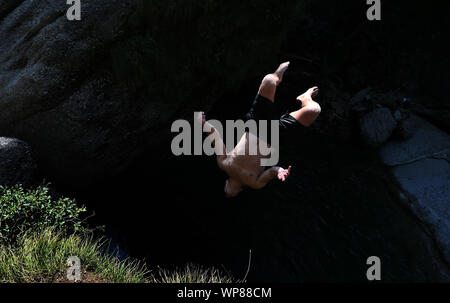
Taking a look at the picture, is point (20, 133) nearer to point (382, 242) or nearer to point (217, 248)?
point (217, 248)

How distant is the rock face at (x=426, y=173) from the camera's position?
930 cm

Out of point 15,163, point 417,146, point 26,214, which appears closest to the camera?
point 26,214

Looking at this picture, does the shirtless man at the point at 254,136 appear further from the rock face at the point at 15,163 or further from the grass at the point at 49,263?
the rock face at the point at 15,163

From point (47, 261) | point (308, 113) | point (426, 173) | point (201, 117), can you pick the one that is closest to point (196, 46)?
point (201, 117)

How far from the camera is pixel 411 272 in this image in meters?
7.71

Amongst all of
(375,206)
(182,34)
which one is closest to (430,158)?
(375,206)

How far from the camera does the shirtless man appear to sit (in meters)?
4.74

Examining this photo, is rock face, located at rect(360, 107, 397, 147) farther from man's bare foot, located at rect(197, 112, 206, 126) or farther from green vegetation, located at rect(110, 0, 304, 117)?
man's bare foot, located at rect(197, 112, 206, 126)

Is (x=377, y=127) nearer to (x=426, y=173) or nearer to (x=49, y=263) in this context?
(x=426, y=173)

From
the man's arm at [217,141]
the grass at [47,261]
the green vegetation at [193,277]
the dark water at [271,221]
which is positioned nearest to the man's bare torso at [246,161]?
the man's arm at [217,141]

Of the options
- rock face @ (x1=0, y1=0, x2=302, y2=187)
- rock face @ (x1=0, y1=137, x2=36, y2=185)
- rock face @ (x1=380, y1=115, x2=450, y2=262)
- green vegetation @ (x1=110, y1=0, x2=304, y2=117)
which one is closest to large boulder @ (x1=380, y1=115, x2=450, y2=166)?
rock face @ (x1=380, y1=115, x2=450, y2=262)

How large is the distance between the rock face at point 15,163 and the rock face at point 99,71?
20.8 inches

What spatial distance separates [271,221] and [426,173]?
227 inches

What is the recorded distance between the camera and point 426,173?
418 inches
